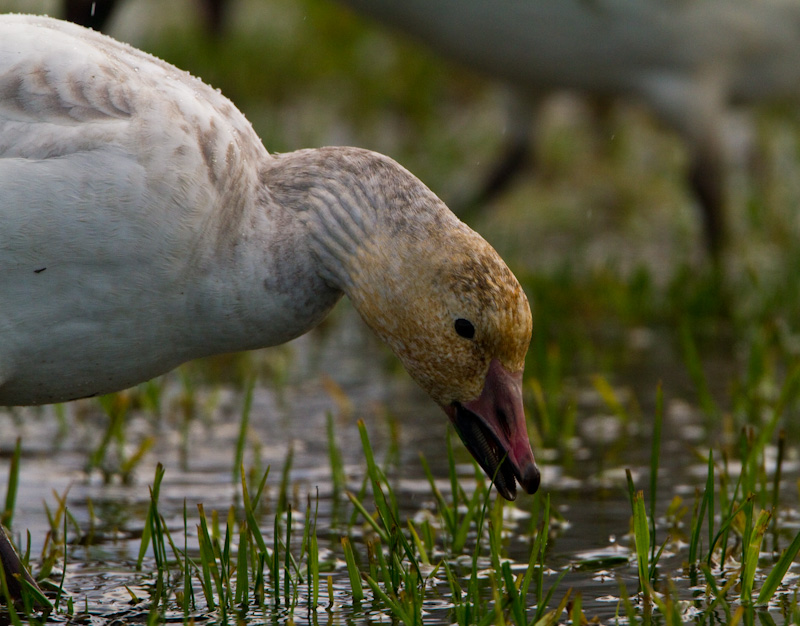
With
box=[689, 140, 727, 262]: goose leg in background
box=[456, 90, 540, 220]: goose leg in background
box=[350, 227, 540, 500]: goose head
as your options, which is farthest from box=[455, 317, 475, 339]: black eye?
box=[456, 90, 540, 220]: goose leg in background

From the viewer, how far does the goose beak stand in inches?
133

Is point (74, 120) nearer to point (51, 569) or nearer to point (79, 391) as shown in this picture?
point (79, 391)

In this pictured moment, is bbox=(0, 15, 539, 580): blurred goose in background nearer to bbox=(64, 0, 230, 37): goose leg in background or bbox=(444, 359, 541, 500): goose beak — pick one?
bbox=(444, 359, 541, 500): goose beak

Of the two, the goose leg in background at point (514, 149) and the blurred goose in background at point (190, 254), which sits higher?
the goose leg in background at point (514, 149)

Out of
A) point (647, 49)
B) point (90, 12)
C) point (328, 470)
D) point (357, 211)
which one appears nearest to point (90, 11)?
point (90, 12)

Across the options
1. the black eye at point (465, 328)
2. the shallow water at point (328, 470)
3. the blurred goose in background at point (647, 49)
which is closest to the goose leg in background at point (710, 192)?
the blurred goose in background at point (647, 49)

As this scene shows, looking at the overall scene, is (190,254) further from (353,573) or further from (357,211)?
(353,573)

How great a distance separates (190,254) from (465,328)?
2.26 feet

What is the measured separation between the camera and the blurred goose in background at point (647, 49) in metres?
6.82

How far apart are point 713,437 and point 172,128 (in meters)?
2.43

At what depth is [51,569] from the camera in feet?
11.6

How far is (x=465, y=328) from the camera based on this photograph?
3264 millimetres

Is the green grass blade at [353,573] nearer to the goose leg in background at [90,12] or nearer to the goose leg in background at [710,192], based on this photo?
the goose leg in background at [90,12]

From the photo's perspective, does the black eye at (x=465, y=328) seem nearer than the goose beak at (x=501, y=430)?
Yes
